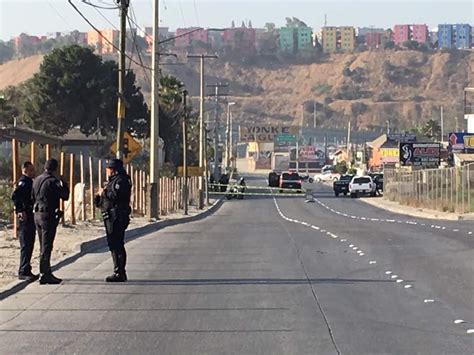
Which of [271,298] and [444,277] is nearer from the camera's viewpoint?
[271,298]

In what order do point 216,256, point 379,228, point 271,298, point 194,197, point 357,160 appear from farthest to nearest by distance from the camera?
1. point 357,160
2. point 194,197
3. point 379,228
4. point 216,256
5. point 271,298

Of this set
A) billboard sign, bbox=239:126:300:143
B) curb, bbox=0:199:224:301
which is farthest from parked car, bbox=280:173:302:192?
billboard sign, bbox=239:126:300:143

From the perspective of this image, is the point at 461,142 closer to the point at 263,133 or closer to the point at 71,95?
the point at 71,95

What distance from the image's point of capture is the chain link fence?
159ft

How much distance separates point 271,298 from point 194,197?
2216 inches

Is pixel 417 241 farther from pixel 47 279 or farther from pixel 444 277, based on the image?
pixel 47 279

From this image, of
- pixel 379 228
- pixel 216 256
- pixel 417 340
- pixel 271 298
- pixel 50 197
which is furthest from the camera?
pixel 379 228

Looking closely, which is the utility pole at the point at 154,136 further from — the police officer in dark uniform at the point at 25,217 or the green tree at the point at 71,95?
the green tree at the point at 71,95

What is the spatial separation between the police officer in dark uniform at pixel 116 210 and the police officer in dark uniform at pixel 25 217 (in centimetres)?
111

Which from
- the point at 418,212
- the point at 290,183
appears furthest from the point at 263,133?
the point at 418,212

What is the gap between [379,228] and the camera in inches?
1300

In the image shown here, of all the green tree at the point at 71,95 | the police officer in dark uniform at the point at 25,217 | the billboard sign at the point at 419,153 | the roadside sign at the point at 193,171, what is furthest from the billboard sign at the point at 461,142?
the police officer in dark uniform at the point at 25,217

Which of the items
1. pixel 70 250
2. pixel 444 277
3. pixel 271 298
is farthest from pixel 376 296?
pixel 70 250

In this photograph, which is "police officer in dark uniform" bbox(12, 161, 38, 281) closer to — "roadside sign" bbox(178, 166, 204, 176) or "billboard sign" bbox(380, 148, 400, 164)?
"roadside sign" bbox(178, 166, 204, 176)
